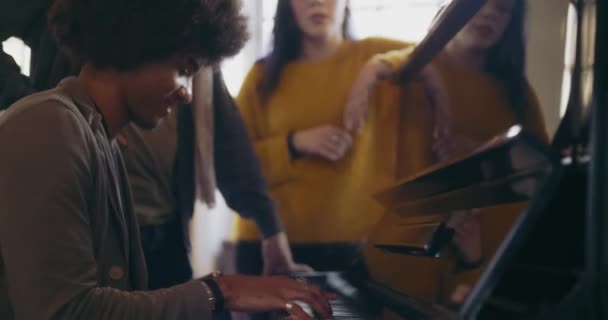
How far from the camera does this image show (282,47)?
1.80m

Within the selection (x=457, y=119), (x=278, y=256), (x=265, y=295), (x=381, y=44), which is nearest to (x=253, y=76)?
(x=381, y=44)

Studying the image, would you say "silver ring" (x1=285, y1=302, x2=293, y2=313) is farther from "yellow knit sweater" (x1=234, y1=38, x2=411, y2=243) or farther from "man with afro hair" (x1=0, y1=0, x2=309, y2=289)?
"yellow knit sweater" (x1=234, y1=38, x2=411, y2=243)

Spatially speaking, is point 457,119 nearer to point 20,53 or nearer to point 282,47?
point 282,47

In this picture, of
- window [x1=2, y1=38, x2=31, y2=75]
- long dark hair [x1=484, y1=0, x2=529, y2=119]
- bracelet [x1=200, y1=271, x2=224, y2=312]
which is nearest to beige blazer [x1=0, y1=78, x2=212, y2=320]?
bracelet [x1=200, y1=271, x2=224, y2=312]

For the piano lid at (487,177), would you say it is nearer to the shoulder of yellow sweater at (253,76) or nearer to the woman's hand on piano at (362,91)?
the woman's hand on piano at (362,91)

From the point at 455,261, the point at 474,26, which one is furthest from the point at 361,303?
the point at 474,26

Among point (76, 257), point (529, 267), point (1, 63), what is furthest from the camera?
point (1, 63)

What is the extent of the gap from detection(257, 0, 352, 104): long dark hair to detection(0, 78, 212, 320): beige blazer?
1030 millimetres

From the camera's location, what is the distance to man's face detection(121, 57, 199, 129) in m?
0.87

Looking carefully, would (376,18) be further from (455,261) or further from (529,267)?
(529,267)

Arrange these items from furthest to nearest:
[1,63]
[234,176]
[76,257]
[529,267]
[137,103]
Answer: [234,176]
[1,63]
[137,103]
[76,257]
[529,267]

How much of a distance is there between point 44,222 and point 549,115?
554mm

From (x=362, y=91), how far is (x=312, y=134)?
0.19m

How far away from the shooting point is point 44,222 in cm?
69
